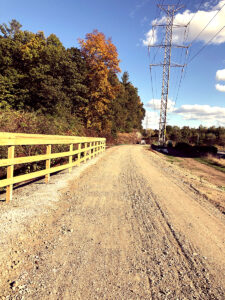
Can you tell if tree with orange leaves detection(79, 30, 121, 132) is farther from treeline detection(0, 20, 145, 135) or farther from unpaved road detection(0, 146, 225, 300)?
unpaved road detection(0, 146, 225, 300)

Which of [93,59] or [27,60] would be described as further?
[93,59]

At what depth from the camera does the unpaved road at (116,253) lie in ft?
5.97

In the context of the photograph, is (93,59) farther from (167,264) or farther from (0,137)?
(167,264)

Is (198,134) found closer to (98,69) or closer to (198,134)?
(198,134)

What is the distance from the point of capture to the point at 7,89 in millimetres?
21188

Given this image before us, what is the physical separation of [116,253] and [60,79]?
22815 millimetres

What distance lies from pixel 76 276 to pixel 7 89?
80.0 ft

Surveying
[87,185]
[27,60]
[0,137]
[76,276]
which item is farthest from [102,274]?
[27,60]

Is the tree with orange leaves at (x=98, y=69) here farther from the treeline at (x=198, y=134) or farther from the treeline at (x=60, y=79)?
the treeline at (x=198, y=134)

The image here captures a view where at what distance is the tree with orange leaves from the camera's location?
2727 cm

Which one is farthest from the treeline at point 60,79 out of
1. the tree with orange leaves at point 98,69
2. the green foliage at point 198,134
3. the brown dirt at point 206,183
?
the green foliage at point 198,134

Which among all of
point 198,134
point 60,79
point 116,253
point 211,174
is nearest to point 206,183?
point 211,174

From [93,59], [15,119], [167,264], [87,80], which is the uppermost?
[93,59]

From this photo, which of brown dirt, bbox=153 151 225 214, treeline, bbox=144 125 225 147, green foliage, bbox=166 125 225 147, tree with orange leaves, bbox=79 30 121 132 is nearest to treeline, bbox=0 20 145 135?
tree with orange leaves, bbox=79 30 121 132
